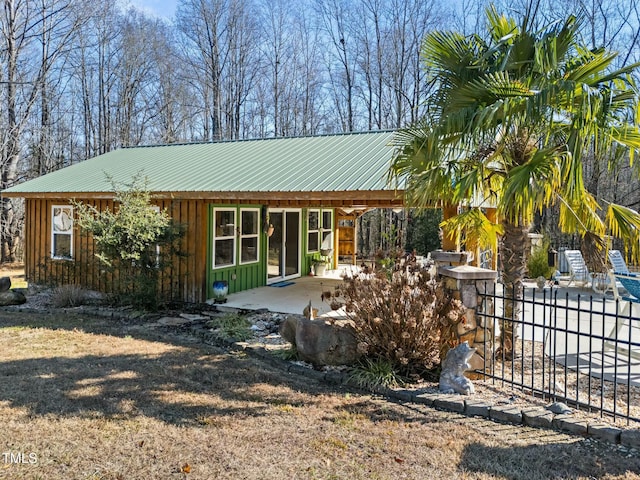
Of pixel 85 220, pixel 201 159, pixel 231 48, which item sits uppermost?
pixel 231 48

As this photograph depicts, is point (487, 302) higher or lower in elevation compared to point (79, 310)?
higher

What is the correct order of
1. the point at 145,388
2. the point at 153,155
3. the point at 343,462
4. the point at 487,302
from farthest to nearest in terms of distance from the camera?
the point at 153,155, the point at 487,302, the point at 145,388, the point at 343,462

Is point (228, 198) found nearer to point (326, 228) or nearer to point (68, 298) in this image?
point (68, 298)

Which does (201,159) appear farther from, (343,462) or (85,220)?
(343,462)

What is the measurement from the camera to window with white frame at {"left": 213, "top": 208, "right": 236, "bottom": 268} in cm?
948

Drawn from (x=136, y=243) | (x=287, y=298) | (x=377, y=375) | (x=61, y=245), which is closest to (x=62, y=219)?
(x=61, y=245)

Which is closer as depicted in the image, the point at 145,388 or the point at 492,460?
the point at 492,460

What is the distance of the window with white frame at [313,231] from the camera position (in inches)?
522

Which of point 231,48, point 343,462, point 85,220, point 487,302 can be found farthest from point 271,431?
point 231,48

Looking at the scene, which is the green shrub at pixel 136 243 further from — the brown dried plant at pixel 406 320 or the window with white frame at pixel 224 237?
the brown dried plant at pixel 406 320

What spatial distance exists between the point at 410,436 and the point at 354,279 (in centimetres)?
217

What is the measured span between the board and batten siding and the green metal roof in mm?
435

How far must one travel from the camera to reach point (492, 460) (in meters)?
3.29

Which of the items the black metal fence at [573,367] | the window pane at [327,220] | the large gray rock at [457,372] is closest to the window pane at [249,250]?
the window pane at [327,220]
